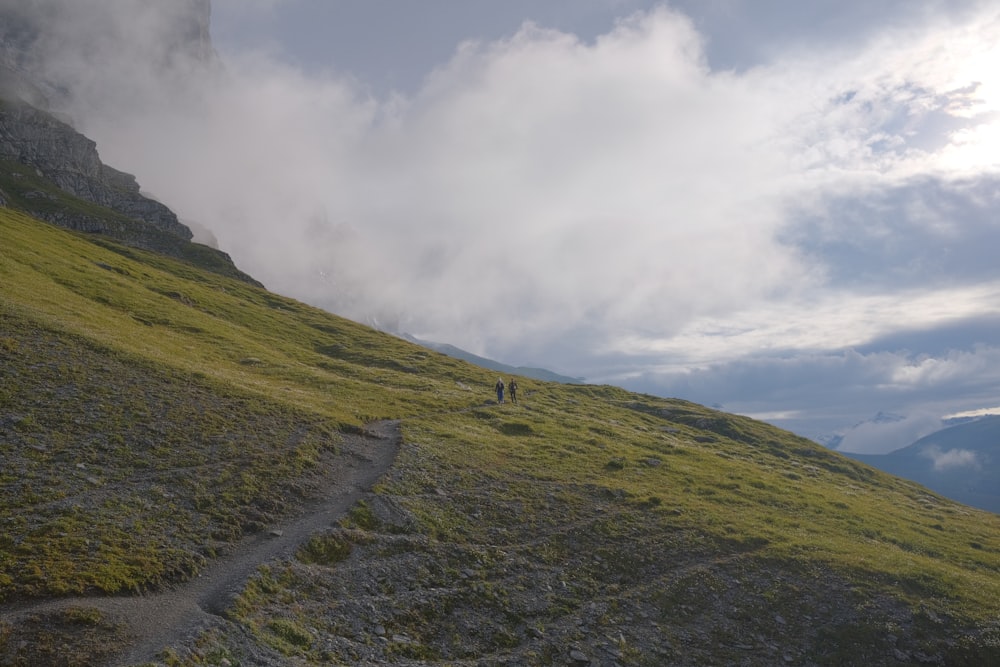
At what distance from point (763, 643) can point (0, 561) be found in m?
30.8

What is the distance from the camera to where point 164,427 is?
34.5m

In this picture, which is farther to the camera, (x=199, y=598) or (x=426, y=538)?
(x=426, y=538)

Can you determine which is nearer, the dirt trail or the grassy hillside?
the dirt trail

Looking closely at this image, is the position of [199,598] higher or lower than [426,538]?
lower

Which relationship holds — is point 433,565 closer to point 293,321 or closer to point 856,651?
point 856,651

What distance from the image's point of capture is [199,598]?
20.5 meters

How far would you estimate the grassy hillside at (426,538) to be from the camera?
842 inches

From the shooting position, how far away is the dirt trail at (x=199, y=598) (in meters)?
17.2

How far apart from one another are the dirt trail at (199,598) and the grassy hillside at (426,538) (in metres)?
0.60

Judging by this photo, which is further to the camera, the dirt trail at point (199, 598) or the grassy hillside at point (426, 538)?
the grassy hillside at point (426, 538)

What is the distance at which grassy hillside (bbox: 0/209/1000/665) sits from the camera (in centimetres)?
2139

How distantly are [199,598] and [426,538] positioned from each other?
1159cm

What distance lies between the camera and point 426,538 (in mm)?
29766

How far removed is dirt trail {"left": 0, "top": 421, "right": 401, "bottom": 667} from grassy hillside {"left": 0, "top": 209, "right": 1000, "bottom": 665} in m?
0.60
